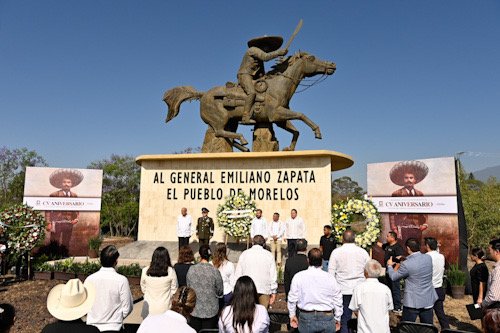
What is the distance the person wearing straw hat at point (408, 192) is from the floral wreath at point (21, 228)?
12.3 meters

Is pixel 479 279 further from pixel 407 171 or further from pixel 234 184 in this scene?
pixel 234 184

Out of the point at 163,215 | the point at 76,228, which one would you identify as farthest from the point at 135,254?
the point at 76,228

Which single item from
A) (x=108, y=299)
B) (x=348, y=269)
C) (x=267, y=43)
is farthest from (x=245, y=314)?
(x=267, y=43)

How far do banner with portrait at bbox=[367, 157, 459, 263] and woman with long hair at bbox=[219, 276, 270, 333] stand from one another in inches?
401

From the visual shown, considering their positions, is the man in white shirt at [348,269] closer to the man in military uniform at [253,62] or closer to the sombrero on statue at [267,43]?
the man in military uniform at [253,62]

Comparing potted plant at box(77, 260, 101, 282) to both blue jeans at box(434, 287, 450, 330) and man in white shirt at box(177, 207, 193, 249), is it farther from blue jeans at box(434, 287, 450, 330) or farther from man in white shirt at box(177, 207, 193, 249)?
blue jeans at box(434, 287, 450, 330)

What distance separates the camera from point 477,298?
6.22m

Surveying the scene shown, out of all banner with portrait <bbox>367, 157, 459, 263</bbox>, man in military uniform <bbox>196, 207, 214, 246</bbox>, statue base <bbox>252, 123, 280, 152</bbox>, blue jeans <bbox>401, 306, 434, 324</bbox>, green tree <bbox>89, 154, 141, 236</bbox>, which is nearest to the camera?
blue jeans <bbox>401, 306, 434, 324</bbox>

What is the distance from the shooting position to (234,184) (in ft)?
50.8

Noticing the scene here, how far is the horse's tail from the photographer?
58.4 ft

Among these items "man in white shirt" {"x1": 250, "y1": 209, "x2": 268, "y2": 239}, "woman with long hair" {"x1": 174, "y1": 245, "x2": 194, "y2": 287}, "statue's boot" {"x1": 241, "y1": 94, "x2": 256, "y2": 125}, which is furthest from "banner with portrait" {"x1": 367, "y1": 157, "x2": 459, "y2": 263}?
"woman with long hair" {"x1": 174, "y1": 245, "x2": 194, "y2": 287}

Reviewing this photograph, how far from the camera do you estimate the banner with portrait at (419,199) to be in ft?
40.4

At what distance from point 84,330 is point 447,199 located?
40.7ft

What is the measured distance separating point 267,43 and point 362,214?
31.2ft
